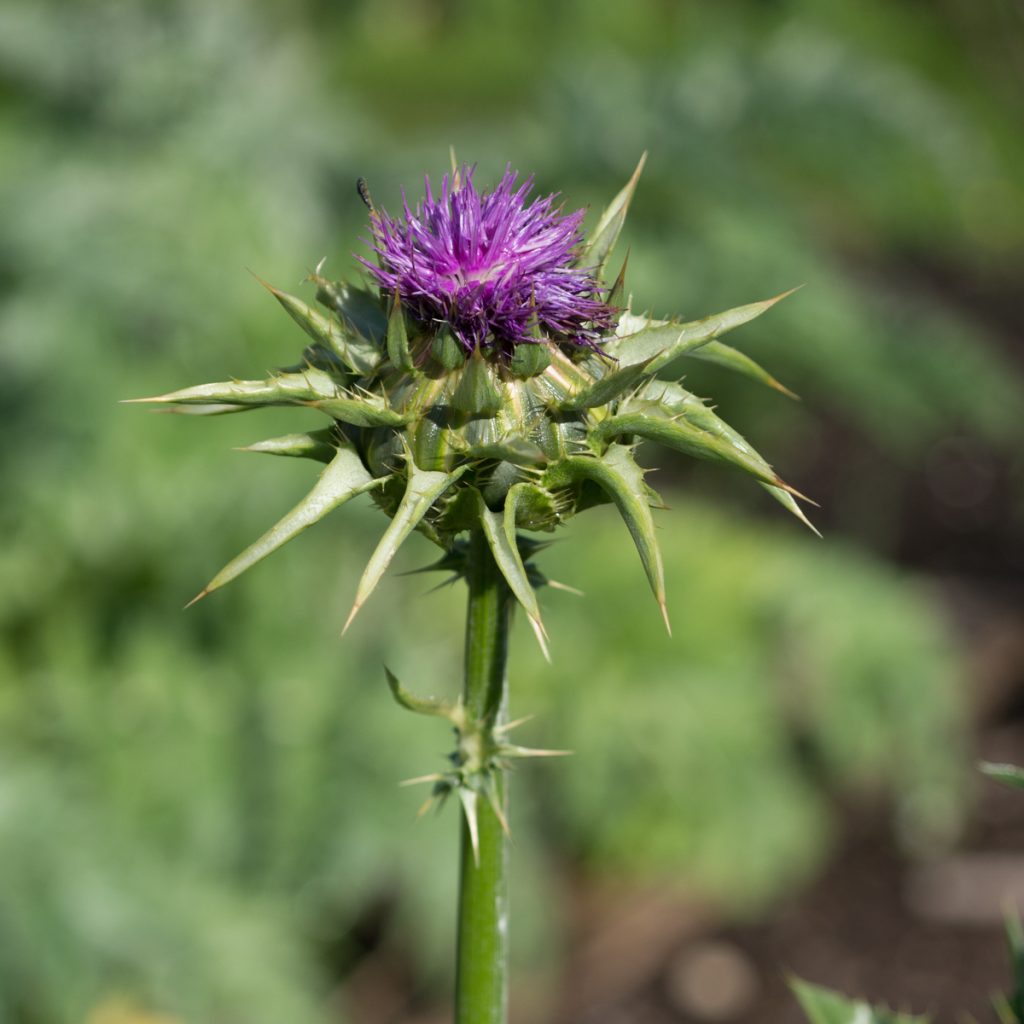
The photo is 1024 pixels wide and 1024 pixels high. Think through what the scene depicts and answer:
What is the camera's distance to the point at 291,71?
787 cm

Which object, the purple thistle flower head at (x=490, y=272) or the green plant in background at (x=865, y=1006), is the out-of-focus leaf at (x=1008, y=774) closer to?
the green plant in background at (x=865, y=1006)

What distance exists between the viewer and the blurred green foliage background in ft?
14.8

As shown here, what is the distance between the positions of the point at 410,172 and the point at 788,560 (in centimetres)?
286

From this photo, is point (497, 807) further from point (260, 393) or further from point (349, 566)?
point (349, 566)

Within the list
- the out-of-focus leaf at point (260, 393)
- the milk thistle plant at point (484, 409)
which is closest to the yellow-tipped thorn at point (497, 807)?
the milk thistle plant at point (484, 409)

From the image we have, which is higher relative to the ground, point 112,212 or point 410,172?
point 410,172

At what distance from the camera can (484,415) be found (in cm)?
162

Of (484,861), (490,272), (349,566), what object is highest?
(349,566)

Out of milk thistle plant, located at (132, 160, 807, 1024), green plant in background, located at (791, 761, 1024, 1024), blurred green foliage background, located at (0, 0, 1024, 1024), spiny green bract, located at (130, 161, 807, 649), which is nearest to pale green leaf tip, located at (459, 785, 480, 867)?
milk thistle plant, located at (132, 160, 807, 1024)

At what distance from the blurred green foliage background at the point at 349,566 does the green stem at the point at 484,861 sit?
8.59 ft

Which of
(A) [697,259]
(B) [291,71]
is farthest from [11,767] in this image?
(B) [291,71]

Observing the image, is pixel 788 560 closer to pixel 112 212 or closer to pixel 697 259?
pixel 697 259

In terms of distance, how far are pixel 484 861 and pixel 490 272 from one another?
27.1 inches

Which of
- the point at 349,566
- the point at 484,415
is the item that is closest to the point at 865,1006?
the point at 484,415
